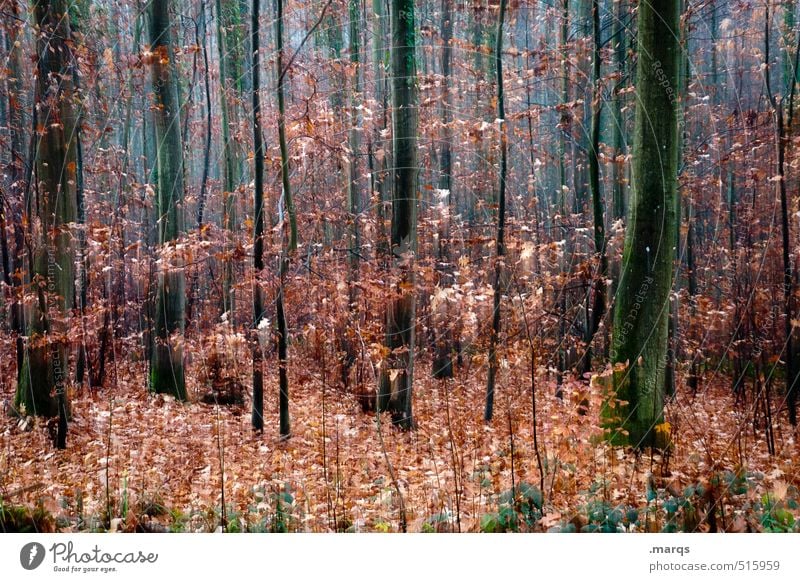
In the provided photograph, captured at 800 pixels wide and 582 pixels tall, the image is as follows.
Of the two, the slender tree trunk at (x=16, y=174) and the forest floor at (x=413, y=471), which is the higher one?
the slender tree trunk at (x=16, y=174)

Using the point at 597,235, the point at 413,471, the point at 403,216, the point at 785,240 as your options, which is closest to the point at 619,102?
the point at 597,235

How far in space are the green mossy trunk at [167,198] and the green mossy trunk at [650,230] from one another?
4967 millimetres

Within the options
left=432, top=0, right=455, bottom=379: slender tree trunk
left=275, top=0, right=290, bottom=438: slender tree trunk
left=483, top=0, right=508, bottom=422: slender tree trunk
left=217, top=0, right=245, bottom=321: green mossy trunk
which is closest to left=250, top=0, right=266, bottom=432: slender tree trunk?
left=275, top=0, right=290, bottom=438: slender tree trunk

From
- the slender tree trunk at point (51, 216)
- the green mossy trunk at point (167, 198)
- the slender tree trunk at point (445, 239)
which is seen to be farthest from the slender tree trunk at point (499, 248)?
the slender tree trunk at point (51, 216)

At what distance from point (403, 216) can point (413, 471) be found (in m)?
2.65

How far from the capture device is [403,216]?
5523mm

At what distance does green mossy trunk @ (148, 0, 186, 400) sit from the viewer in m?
6.29

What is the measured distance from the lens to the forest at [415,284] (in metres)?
4.38

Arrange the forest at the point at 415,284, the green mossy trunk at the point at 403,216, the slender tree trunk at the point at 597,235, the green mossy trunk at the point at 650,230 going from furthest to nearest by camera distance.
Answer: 1. the slender tree trunk at the point at 597,235
2. the green mossy trunk at the point at 403,216
3. the green mossy trunk at the point at 650,230
4. the forest at the point at 415,284

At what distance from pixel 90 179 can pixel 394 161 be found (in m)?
5.23

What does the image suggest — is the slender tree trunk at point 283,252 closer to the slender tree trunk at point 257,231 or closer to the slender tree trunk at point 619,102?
the slender tree trunk at point 257,231

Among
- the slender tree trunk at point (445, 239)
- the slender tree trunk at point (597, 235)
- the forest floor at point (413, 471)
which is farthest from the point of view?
the slender tree trunk at point (445, 239)

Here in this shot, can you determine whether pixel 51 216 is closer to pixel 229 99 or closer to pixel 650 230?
pixel 229 99
